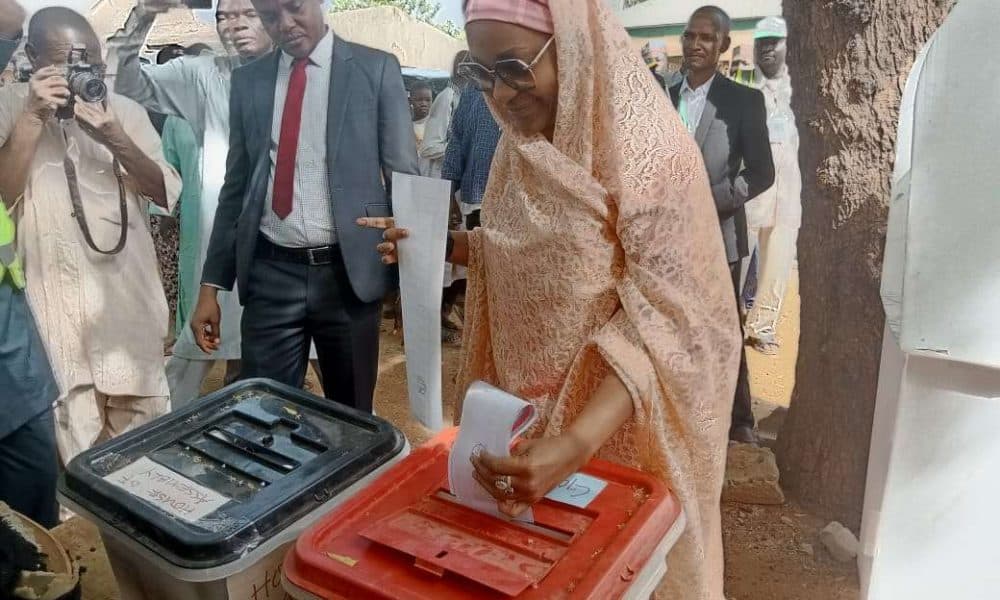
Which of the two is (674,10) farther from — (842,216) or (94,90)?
(94,90)

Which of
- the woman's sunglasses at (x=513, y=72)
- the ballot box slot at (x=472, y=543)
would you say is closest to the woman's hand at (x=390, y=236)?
the woman's sunglasses at (x=513, y=72)

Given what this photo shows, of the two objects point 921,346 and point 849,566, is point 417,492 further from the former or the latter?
point 849,566

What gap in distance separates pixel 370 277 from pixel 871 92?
1.57 m

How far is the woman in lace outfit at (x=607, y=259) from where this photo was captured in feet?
3.85

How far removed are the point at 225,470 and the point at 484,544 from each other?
0.60m

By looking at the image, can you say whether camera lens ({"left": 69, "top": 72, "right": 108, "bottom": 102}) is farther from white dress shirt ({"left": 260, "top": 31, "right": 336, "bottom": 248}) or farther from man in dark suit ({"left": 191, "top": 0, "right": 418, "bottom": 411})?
white dress shirt ({"left": 260, "top": 31, "right": 336, "bottom": 248})

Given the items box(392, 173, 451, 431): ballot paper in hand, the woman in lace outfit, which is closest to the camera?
box(392, 173, 451, 431): ballot paper in hand

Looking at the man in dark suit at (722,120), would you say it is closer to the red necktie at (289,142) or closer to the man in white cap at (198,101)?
the red necktie at (289,142)

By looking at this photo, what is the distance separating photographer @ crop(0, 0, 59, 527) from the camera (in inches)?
81.2

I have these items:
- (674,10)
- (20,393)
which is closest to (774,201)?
(674,10)

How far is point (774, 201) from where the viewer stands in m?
2.13

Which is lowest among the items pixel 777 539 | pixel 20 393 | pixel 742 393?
pixel 777 539

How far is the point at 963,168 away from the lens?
50.4 inches

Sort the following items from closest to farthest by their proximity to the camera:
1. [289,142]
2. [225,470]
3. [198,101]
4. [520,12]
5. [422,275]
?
[520,12], [225,470], [422,275], [289,142], [198,101]
